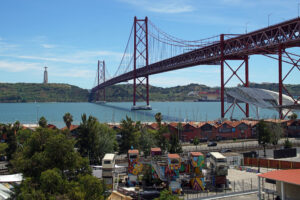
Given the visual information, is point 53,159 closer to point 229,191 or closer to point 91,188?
point 91,188

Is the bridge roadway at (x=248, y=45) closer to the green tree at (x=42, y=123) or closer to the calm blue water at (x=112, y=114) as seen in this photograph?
the calm blue water at (x=112, y=114)

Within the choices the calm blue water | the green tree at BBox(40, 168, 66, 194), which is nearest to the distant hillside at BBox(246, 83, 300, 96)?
the calm blue water

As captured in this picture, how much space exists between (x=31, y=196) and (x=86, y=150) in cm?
1569

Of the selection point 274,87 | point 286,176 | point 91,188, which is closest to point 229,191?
point 286,176

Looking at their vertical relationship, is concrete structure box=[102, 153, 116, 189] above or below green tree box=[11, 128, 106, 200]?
below

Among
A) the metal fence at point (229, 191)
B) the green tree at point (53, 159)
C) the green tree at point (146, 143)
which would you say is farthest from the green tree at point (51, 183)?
the green tree at point (146, 143)

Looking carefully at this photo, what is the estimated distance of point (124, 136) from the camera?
2841 centimetres

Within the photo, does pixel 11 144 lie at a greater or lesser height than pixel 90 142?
lesser

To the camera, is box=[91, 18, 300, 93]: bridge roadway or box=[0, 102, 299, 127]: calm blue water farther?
box=[0, 102, 299, 127]: calm blue water

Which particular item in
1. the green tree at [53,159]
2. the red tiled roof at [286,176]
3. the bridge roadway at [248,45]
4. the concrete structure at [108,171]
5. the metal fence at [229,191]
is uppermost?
the bridge roadway at [248,45]

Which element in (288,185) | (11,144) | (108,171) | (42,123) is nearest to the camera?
(288,185)

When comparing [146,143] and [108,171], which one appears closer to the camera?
[108,171]

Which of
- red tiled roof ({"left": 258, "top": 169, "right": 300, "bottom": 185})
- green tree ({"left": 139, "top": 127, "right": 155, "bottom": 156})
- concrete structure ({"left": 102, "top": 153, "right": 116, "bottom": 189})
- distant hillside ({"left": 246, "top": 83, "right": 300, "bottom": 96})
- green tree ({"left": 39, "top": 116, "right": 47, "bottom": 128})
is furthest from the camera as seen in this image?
distant hillside ({"left": 246, "top": 83, "right": 300, "bottom": 96})

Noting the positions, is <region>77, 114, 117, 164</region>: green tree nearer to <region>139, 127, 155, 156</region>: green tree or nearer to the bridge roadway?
<region>139, 127, 155, 156</region>: green tree
